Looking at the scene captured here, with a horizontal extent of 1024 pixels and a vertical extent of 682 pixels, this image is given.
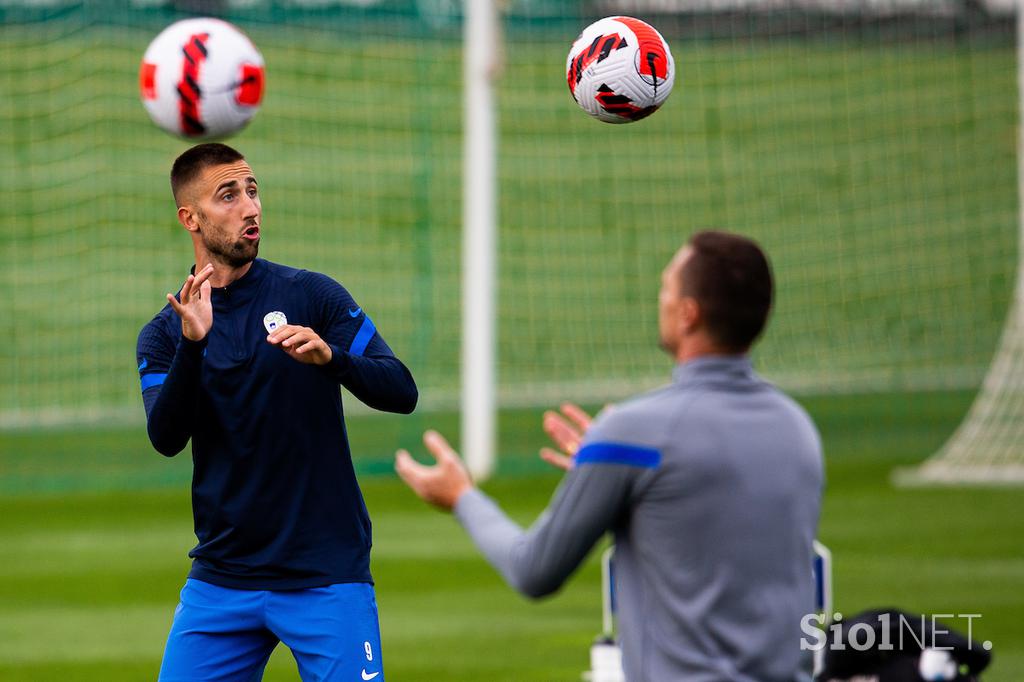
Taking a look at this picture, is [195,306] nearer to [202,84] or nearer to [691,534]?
[202,84]

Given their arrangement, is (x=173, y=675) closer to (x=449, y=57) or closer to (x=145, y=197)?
(x=145, y=197)

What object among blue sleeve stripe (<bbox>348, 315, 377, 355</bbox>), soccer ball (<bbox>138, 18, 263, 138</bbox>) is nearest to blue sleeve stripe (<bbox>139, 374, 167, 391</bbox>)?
blue sleeve stripe (<bbox>348, 315, 377, 355</bbox>)

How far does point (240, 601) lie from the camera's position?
486cm

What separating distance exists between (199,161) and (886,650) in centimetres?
275

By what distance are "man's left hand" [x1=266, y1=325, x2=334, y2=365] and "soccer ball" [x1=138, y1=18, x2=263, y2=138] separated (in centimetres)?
142

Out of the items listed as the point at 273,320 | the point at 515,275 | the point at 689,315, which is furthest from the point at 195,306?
the point at 515,275

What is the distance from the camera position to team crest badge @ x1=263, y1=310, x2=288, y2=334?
16.3 feet

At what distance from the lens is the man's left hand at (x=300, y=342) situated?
4.52m

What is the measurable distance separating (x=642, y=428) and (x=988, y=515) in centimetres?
937

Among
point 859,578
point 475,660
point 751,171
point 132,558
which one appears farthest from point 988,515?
point 751,171

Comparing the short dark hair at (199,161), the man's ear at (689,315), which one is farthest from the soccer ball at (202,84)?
the man's ear at (689,315)

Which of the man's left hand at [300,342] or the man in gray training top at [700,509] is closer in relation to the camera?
the man in gray training top at [700,509]

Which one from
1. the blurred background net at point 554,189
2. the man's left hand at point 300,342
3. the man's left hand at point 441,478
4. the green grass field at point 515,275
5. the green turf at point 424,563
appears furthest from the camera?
the blurred background net at point 554,189

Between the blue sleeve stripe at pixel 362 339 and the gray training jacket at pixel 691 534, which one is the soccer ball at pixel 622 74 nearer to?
the blue sleeve stripe at pixel 362 339
